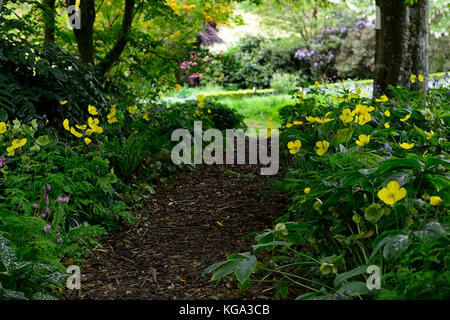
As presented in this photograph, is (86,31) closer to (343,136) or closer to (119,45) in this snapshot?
(119,45)

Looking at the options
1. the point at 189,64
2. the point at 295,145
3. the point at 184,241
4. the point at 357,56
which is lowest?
the point at 184,241

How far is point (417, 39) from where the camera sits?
16.4 ft

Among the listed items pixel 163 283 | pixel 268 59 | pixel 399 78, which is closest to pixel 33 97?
pixel 163 283

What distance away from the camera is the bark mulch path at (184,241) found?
250 centimetres

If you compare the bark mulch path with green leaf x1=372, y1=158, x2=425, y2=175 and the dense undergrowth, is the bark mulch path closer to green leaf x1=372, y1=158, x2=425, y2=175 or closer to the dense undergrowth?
the dense undergrowth

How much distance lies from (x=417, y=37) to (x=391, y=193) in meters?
3.70

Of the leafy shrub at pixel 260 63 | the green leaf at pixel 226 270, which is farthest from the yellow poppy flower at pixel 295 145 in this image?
the leafy shrub at pixel 260 63

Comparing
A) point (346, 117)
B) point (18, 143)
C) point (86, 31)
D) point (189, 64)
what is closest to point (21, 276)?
point (18, 143)

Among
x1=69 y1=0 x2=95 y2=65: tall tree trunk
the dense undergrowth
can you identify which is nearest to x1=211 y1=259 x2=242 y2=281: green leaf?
the dense undergrowth

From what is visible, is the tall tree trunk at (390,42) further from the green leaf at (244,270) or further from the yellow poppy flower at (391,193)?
the green leaf at (244,270)

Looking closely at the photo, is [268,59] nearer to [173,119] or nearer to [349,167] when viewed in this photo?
[173,119]

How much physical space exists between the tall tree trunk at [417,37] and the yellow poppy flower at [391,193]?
348 cm

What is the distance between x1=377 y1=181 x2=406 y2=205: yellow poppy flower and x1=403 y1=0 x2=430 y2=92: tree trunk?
3.45 m
